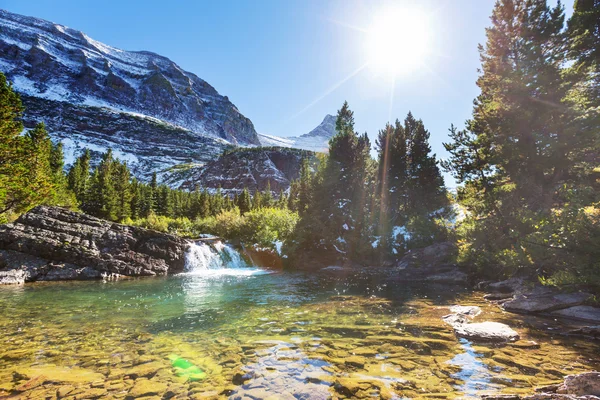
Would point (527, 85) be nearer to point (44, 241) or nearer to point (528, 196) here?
point (528, 196)

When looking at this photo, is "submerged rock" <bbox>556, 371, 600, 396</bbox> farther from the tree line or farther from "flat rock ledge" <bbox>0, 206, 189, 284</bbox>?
the tree line

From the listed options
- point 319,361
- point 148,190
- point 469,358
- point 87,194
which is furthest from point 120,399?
point 148,190

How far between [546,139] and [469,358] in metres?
18.0

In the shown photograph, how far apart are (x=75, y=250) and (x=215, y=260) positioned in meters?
12.7

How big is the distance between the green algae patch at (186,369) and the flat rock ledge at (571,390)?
5.33 m

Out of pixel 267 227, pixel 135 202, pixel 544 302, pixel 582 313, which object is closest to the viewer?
pixel 582 313

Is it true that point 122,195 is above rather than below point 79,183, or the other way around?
below

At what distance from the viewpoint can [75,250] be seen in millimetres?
22594

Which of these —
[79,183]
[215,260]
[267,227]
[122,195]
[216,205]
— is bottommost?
[215,260]

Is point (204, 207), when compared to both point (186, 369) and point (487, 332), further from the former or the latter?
point (487, 332)

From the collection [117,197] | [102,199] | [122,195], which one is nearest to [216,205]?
[122,195]

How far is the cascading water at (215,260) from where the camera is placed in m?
29.0

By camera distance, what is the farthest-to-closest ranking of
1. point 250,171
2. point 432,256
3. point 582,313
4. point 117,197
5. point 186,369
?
point 250,171, point 117,197, point 432,256, point 582,313, point 186,369

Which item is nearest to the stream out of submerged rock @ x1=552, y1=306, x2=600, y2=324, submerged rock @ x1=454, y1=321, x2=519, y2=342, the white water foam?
submerged rock @ x1=454, y1=321, x2=519, y2=342
